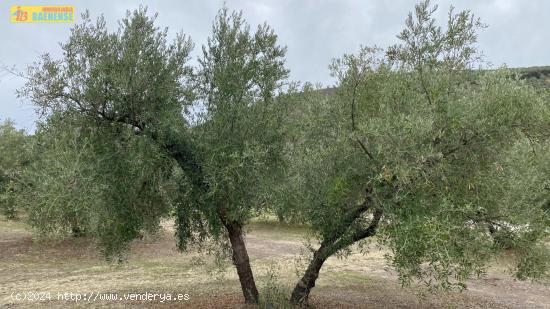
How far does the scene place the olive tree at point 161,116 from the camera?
11375 mm

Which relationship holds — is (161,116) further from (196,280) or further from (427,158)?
(196,280)

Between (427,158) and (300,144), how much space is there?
12.5 ft

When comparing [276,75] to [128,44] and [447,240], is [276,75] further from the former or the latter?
[447,240]

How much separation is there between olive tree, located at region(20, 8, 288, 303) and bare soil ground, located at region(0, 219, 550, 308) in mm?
4380

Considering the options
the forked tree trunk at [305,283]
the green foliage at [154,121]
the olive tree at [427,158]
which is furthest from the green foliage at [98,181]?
the forked tree trunk at [305,283]

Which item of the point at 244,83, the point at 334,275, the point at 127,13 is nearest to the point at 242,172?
the point at 244,83

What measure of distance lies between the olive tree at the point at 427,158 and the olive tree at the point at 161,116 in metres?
1.56

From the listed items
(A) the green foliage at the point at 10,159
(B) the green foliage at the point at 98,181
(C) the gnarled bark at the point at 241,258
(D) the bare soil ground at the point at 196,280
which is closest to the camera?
(B) the green foliage at the point at 98,181

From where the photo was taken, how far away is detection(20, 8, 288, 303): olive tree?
37.3 ft

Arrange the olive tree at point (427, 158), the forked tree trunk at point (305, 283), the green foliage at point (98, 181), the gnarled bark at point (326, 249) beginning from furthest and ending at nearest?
1. the forked tree trunk at point (305, 283)
2. the gnarled bark at point (326, 249)
3. the green foliage at point (98, 181)
4. the olive tree at point (427, 158)

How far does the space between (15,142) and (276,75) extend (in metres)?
30.8

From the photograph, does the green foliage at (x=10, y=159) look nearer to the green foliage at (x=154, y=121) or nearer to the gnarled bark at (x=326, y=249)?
the green foliage at (x=154, y=121)

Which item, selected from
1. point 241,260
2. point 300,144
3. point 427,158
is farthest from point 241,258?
point 427,158

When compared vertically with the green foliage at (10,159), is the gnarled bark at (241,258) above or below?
below
